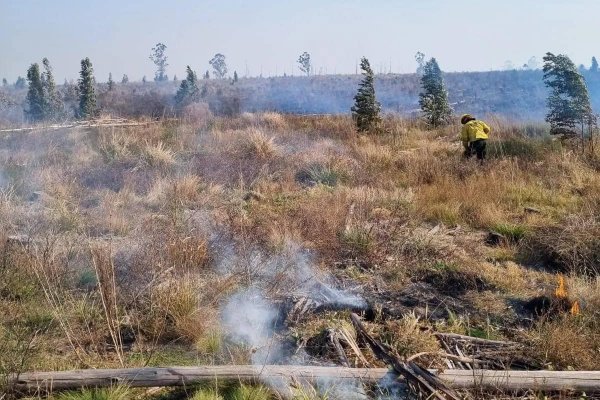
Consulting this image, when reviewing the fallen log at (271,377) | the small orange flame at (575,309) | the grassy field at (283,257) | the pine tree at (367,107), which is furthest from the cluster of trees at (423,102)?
the fallen log at (271,377)

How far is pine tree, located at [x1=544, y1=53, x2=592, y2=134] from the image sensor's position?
1134 centimetres

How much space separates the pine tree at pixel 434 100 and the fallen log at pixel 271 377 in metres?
15.0

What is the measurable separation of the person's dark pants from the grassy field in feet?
2.35

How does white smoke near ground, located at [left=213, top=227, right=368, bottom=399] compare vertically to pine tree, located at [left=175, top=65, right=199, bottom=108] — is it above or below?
below

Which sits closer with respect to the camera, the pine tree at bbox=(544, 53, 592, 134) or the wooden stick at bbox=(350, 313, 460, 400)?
the wooden stick at bbox=(350, 313, 460, 400)

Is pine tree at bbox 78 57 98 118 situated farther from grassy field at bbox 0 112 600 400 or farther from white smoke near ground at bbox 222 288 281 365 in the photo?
white smoke near ground at bbox 222 288 281 365

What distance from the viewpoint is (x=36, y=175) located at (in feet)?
30.7

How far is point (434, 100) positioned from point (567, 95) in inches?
267

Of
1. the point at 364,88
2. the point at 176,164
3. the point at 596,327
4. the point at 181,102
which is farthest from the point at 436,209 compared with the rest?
the point at 181,102

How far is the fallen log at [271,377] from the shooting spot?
10.6 ft

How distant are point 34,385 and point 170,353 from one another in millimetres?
1001

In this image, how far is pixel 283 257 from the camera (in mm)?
5551

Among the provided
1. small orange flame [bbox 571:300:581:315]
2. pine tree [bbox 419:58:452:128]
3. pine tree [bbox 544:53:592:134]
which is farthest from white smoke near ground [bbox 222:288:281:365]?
pine tree [bbox 419:58:452:128]

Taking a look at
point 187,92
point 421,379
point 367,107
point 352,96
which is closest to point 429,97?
point 367,107
